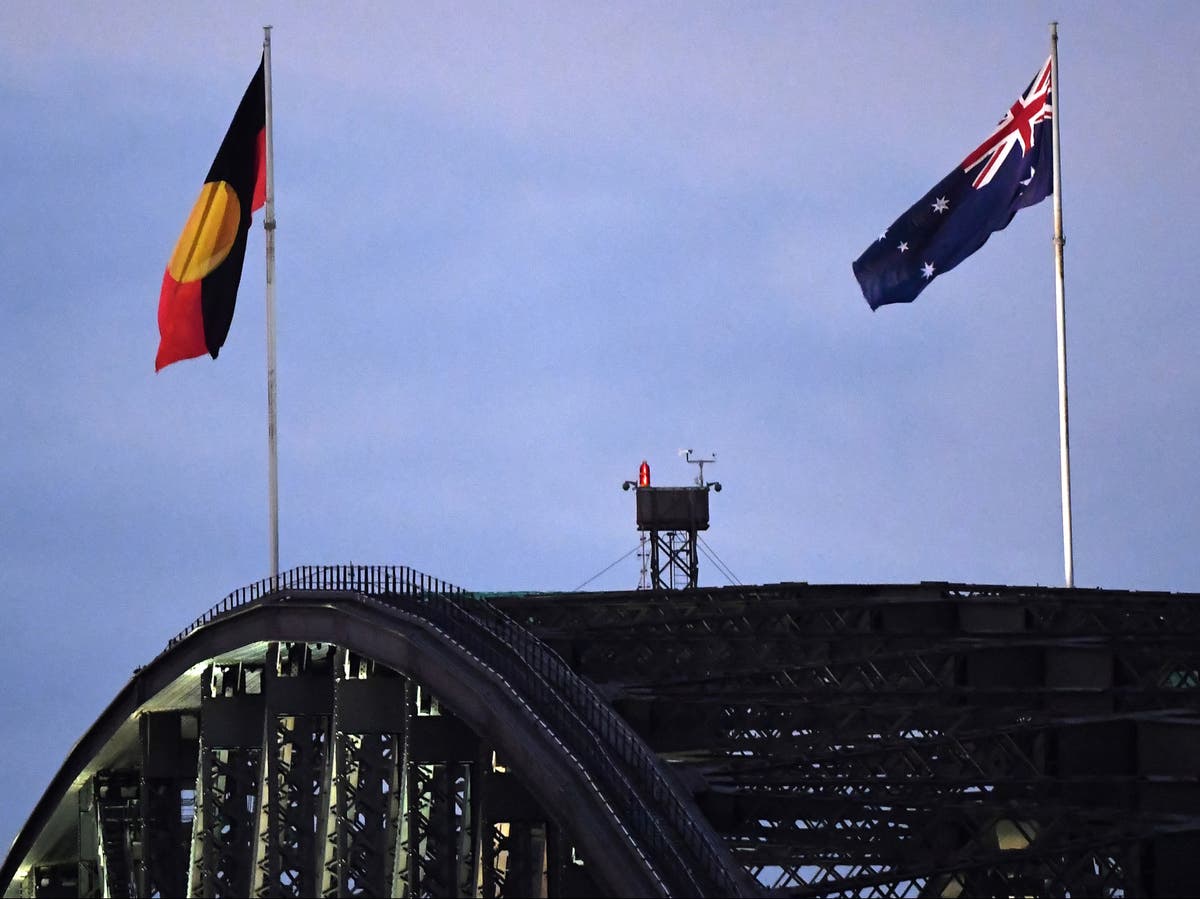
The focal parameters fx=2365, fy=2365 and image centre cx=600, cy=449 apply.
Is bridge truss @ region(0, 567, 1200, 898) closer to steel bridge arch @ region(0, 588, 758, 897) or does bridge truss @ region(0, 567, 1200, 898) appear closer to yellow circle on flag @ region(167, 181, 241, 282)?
steel bridge arch @ region(0, 588, 758, 897)

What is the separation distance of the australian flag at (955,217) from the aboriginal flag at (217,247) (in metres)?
13.6

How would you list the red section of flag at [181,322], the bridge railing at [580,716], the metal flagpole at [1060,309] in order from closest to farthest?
the bridge railing at [580,716] → the metal flagpole at [1060,309] → the red section of flag at [181,322]

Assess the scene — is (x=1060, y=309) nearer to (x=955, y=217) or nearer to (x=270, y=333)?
(x=955, y=217)

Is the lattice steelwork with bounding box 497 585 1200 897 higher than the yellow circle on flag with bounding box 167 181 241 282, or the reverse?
Result: the yellow circle on flag with bounding box 167 181 241 282

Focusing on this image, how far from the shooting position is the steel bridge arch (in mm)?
29562

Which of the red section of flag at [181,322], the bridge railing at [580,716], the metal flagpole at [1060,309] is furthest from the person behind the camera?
the red section of flag at [181,322]

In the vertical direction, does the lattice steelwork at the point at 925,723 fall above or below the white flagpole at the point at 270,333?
below

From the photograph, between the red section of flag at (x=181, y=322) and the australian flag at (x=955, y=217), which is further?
the red section of flag at (x=181, y=322)

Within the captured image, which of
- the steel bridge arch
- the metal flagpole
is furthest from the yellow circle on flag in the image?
the metal flagpole

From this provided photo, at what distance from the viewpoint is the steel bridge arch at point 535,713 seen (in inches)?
1164

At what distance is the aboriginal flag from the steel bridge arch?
655 cm

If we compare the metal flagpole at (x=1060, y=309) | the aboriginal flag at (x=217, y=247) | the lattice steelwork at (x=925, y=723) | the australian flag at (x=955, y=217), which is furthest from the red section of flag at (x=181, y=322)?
the metal flagpole at (x=1060, y=309)

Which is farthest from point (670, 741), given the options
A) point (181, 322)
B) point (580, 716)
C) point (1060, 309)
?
point (181, 322)

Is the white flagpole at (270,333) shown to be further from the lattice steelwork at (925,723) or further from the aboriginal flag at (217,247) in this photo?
the lattice steelwork at (925,723)
